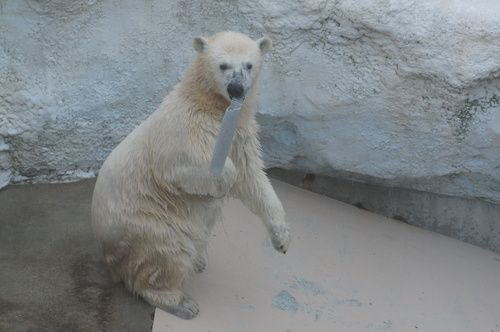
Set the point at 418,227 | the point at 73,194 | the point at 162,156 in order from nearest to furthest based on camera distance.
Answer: the point at 162,156 → the point at 73,194 → the point at 418,227

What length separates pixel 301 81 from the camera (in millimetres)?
4637

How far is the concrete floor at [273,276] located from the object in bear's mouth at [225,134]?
0.90 m

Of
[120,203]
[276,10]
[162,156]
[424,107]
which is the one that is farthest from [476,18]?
[120,203]

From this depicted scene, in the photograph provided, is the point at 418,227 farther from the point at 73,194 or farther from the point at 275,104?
the point at 73,194

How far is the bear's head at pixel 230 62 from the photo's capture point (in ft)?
10.9

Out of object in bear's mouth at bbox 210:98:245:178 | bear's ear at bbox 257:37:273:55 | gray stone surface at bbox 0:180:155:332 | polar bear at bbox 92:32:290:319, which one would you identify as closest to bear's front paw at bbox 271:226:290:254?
polar bear at bbox 92:32:290:319

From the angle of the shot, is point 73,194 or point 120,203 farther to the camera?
point 73,194

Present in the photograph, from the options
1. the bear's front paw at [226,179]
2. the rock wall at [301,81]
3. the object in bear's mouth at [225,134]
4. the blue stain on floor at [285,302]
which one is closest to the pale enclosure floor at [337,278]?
the blue stain on floor at [285,302]

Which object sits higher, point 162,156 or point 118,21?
point 118,21

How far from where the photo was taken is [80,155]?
4.83m

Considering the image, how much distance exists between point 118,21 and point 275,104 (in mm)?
1239

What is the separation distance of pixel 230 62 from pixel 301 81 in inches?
52.9

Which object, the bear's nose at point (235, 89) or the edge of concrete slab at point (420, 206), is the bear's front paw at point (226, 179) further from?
the edge of concrete slab at point (420, 206)

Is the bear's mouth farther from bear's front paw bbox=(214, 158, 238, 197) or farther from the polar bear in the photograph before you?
bear's front paw bbox=(214, 158, 238, 197)
